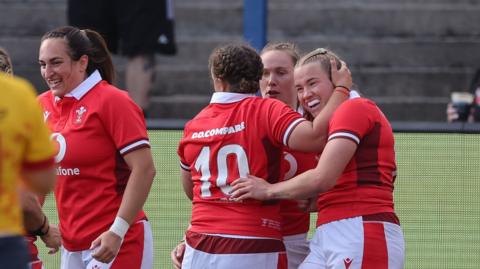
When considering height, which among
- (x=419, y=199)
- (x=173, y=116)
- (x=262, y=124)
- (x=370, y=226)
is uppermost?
(x=262, y=124)

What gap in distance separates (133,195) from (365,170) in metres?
0.91

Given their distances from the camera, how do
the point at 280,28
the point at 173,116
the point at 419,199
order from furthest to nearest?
the point at 280,28
the point at 173,116
the point at 419,199

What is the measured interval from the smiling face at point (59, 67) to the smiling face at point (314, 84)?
3.01 ft

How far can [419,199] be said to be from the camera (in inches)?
250

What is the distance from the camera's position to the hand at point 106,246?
15.9 feet

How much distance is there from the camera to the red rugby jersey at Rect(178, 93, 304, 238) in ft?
15.7

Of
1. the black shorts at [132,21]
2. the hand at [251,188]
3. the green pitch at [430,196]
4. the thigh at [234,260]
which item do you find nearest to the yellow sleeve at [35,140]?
the hand at [251,188]

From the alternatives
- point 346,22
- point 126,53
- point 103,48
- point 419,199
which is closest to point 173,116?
point 126,53

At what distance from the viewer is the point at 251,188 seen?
473cm

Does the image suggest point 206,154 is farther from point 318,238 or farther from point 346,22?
point 346,22

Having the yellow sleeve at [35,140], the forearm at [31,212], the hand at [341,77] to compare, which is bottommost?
the forearm at [31,212]

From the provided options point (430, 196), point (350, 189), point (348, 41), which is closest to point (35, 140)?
point (350, 189)

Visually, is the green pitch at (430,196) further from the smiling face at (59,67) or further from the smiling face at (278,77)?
the smiling face at (59,67)

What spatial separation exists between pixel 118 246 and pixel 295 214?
823mm
